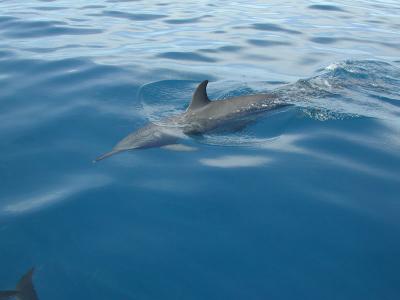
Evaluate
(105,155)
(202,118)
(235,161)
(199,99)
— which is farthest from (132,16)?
(235,161)

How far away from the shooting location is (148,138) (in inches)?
285

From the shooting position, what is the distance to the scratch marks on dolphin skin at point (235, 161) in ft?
21.4

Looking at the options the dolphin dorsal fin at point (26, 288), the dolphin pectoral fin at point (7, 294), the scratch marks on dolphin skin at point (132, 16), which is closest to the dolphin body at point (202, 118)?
the dolphin dorsal fin at point (26, 288)

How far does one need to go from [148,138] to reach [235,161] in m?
1.62

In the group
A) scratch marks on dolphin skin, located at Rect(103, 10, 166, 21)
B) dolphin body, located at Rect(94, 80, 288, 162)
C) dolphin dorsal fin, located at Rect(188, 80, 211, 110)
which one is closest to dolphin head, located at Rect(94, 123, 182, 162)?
dolphin body, located at Rect(94, 80, 288, 162)

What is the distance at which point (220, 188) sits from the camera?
19.3 ft

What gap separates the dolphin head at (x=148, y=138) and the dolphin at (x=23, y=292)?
256 centimetres

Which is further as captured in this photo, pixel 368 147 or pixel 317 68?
pixel 317 68

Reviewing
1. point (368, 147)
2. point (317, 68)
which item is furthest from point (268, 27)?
point (368, 147)

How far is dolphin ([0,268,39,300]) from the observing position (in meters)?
4.18

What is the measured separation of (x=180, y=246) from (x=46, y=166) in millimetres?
2857

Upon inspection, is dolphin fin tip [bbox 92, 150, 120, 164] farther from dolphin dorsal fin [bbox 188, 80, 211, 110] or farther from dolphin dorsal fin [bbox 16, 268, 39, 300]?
dolphin dorsal fin [bbox 16, 268, 39, 300]

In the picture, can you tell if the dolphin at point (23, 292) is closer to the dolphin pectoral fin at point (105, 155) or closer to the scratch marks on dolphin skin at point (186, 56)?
the dolphin pectoral fin at point (105, 155)

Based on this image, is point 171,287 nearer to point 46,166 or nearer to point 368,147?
point 46,166
